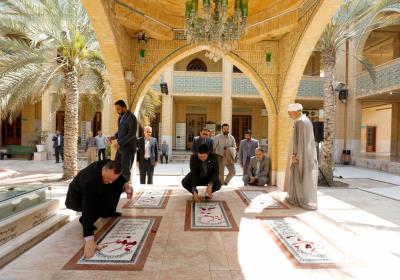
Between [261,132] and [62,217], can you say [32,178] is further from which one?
[261,132]

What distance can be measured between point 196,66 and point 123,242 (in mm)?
15979

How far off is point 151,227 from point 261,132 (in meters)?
15.9

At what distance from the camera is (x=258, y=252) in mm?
3023

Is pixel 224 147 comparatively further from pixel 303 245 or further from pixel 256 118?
pixel 256 118

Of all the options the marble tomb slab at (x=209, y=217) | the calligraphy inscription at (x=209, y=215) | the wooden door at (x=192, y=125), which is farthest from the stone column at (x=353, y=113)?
the calligraphy inscription at (x=209, y=215)

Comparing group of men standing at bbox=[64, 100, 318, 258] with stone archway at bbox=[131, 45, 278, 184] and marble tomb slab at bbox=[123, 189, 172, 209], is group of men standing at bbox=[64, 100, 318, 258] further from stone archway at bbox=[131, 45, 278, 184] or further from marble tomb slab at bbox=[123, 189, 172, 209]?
stone archway at bbox=[131, 45, 278, 184]

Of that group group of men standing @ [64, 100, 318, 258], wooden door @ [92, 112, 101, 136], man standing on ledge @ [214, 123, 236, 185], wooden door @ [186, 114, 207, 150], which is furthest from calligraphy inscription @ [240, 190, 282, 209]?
wooden door @ [92, 112, 101, 136]

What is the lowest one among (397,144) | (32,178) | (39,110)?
(32,178)

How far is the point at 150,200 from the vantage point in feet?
17.0

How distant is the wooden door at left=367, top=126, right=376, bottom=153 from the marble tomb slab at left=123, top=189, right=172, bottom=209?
72.1 feet

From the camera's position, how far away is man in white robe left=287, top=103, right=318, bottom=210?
4.78 m

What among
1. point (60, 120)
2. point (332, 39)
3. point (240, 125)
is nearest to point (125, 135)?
point (332, 39)

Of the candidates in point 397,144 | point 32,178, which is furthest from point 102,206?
point 397,144

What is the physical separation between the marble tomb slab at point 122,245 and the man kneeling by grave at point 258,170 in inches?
127
